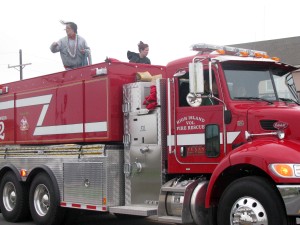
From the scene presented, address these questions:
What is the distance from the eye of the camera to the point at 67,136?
902 cm

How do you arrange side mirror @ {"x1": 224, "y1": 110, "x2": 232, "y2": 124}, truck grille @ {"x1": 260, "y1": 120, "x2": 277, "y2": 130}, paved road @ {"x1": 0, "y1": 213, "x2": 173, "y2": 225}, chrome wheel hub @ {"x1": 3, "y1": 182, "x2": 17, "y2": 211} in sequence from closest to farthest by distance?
truck grille @ {"x1": 260, "y1": 120, "x2": 277, "y2": 130}
side mirror @ {"x1": 224, "y1": 110, "x2": 232, "y2": 124}
paved road @ {"x1": 0, "y1": 213, "x2": 173, "y2": 225}
chrome wheel hub @ {"x1": 3, "y1": 182, "x2": 17, "y2": 211}

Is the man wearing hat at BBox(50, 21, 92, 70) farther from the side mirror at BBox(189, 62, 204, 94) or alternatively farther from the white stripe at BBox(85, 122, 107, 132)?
the side mirror at BBox(189, 62, 204, 94)

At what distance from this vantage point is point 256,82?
685cm

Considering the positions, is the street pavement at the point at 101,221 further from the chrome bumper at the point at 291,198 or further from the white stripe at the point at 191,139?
the chrome bumper at the point at 291,198

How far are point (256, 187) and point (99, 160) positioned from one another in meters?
3.09

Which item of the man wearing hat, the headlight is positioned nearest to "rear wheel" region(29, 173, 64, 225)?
the man wearing hat

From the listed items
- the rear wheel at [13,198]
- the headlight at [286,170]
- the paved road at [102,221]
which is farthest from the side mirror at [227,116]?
the rear wheel at [13,198]

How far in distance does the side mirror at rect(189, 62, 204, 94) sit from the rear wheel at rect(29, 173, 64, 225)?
3841 mm

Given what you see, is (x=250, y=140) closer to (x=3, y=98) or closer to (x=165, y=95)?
(x=165, y=95)

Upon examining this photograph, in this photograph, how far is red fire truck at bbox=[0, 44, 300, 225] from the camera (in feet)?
19.8

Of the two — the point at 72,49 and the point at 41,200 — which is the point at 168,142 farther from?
the point at 72,49

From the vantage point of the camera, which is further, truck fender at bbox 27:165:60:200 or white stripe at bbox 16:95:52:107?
white stripe at bbox 16:95:52:107

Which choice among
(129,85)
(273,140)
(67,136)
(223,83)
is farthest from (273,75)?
(67,136)

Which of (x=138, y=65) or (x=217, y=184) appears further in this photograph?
(x=138, y=65)
